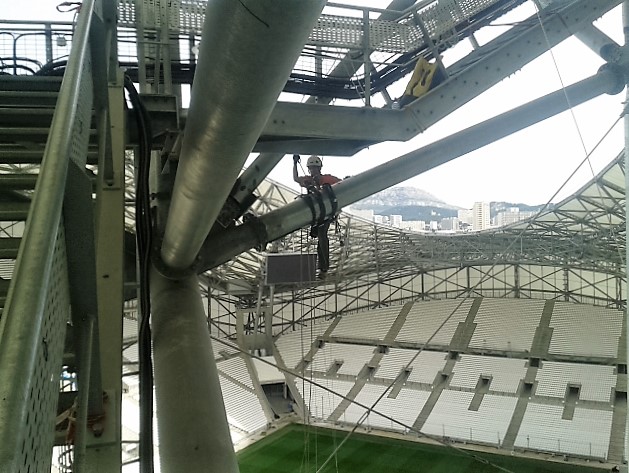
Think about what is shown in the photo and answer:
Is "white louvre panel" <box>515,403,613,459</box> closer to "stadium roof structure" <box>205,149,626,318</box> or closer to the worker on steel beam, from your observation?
"stadium roof structure" <box>205,149,626,318</box>

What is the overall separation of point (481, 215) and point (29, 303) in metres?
26.7

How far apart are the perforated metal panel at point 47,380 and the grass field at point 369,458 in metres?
14.5

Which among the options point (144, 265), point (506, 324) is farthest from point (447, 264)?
point (144, 265)

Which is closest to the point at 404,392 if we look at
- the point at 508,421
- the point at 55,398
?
the point at 508,421

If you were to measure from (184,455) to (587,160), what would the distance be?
3880 millimetres

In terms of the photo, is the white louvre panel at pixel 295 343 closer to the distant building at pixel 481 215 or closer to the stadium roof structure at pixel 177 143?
the distant building at pixel 481 215

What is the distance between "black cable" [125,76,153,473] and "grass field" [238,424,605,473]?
40.8 feet

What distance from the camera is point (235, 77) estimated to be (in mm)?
1307

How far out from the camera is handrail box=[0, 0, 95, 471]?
30.8 inches

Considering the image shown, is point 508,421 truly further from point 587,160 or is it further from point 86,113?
point 86,113

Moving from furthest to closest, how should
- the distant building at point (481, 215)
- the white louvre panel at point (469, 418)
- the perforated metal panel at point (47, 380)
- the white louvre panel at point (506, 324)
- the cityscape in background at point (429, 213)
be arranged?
the distant building at point (481, 215)
the cityscape in background at point (429, 213)
the white louvre panel at point (506, 324)
the white louvre panel at point (469, 418)
the perforated metal panel at point (47, 380)

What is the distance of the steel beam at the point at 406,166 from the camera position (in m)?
4.22

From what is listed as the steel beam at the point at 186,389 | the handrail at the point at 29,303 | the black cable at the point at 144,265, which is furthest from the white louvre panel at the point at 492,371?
the handrail at the point at 29,303

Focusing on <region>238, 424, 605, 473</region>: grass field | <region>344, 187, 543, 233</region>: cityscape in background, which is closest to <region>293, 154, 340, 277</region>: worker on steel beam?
<region>238, 424, 605, 473</region>: grass field
